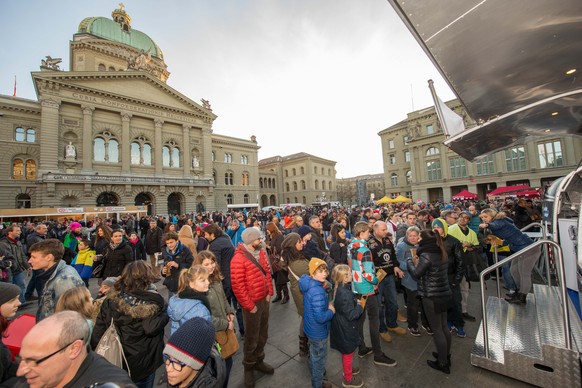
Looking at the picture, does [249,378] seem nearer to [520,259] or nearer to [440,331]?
[440,331]

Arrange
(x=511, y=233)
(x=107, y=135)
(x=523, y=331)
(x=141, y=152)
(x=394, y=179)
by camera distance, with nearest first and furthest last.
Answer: (x=523, y=331), (x=511, y=233), (x=107, y=135), (x=141, y=152), (x=394, y=179)

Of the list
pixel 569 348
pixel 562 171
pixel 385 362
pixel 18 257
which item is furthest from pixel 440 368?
pixel 562 171

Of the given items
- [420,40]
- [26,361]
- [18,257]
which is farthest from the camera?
[18,257]

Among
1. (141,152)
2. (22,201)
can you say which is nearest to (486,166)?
(141,152)

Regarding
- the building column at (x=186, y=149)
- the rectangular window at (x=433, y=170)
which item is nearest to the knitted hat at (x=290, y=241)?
the building column at (x=186, y=149)

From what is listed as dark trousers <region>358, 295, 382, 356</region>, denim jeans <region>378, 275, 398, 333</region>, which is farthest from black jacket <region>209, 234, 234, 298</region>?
denim jeans <region>378, 275, 398, 333</region>

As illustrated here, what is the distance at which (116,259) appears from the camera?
16.1 feet

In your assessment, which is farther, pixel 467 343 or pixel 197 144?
pixel 197 144

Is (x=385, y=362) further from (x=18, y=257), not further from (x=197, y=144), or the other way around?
(x=197, y=144)

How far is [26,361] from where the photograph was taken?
119 centimetres

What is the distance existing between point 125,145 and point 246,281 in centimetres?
3161

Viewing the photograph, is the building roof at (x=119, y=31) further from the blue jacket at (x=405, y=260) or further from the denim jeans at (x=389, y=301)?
the denim jeans at (x=389, y=301)

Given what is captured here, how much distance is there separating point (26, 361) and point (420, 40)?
11.8 feet

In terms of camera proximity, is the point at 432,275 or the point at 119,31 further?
the point at 119,31
